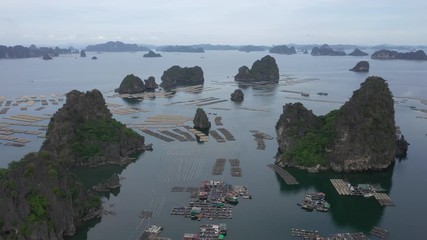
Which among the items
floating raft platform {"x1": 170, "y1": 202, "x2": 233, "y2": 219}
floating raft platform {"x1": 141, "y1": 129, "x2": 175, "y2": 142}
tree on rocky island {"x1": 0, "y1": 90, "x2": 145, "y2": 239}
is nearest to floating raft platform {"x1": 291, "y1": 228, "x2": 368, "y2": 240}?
floating raft platform {"x1": 170, "y1": 202, "x2": 233, "y2": 219}

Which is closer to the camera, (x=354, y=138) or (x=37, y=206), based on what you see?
(x=37, y=206)

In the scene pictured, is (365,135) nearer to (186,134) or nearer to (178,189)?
(178,189)

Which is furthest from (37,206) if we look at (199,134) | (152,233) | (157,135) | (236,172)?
(199,134)

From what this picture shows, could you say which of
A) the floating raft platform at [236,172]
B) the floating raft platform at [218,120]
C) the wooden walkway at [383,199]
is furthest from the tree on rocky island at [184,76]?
the wooden walkway at [383,199]

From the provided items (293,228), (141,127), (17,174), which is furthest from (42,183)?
(141,127)

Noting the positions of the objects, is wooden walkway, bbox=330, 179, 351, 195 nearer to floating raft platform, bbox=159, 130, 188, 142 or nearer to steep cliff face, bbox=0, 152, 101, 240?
floating raft platform, bbox=159, 130, 188, 142

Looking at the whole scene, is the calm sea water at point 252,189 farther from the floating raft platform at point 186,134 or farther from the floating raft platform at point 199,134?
the floating raft platform at point 186,134

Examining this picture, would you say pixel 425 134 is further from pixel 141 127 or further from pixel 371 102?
pixel 141 127
